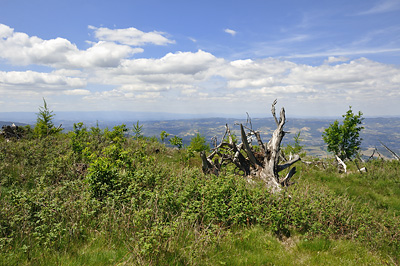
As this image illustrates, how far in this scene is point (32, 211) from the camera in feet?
20.0

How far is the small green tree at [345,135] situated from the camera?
35.8 meters

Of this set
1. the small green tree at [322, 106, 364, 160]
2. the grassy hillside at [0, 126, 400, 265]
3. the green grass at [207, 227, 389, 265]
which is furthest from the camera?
the small green tree at [322, 106, 364, 160]

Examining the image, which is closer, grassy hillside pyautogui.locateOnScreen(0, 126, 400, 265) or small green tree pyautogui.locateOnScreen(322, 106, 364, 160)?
grassy hillside pyautogui.locateOnScreen(0, 126, 400, 265)

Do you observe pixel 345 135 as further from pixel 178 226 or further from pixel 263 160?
pixel 178 226

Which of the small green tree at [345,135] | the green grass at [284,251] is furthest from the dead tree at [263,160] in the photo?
the small green tree at [345,135]

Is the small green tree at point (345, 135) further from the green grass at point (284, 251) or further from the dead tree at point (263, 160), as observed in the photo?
the green grass at point (284, 251)

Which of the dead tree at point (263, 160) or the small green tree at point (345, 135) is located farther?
the small green tree at point (345, 135)

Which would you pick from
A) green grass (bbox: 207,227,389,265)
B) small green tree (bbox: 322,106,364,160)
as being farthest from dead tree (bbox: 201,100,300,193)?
small green tree (bbox: 322,106,364,160)

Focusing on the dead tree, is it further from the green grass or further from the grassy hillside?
the green grass

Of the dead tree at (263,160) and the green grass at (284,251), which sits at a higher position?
the dead tree at (263,160)

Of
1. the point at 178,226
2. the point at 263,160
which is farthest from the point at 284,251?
the point at 263,160

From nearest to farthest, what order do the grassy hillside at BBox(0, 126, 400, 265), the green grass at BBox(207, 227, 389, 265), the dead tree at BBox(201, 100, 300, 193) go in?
the grassy hillside at BBox(0, 126, 400, 265) → the green grass at BBox(207, 227, 389, 265) → the dead tree at BBox(201, 100, 300, 193)

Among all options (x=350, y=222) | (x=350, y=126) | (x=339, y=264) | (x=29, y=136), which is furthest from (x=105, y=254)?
(x=350, y=126)

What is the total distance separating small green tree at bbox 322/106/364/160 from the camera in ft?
118
